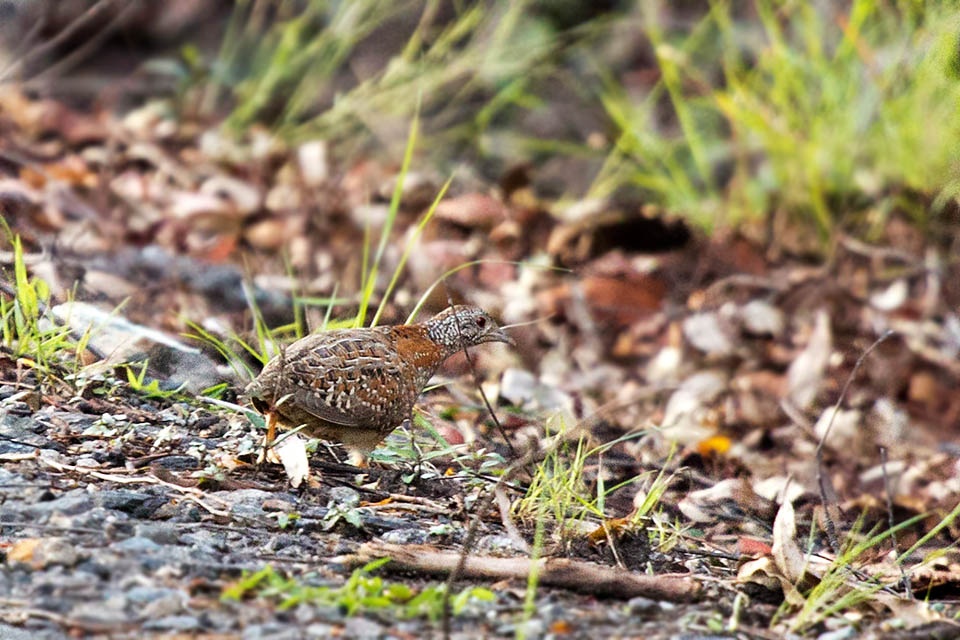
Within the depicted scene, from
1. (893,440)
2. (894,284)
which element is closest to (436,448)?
(893,440)

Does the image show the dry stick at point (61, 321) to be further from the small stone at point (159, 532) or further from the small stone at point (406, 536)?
the small stone at point (406, 536)

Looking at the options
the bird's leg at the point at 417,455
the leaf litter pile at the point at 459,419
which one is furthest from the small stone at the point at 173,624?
the bird's leg at the point at 417,455

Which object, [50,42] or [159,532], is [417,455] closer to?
[159,532]

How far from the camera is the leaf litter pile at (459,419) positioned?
3.32 metres

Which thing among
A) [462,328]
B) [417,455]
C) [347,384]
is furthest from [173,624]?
[462,328]

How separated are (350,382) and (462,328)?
834 mm

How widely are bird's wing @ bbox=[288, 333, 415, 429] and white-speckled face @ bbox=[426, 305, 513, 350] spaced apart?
1.43 feet

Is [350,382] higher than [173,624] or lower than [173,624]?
higher

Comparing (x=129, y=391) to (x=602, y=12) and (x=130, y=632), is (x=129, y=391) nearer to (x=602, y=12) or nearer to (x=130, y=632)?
(x=130, y=632)

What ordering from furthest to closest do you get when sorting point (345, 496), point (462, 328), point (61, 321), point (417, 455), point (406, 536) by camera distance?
point (462, 328) < point (61, 321) < point (417, 455) < point (345, 496) < point (406, 536)

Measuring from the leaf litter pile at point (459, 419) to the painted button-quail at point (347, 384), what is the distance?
15 centimetres

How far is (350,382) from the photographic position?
4.16 metres

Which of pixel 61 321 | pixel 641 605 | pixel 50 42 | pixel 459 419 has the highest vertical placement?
pixel 50 42

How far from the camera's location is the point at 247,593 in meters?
3.13
